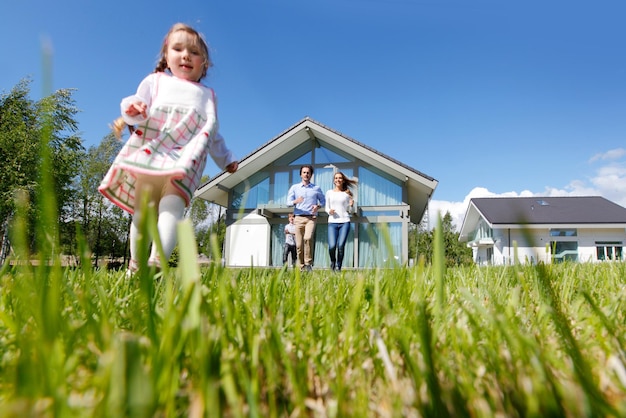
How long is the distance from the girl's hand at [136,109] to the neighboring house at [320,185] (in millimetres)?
11208

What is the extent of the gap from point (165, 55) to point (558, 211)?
29874 millimetres

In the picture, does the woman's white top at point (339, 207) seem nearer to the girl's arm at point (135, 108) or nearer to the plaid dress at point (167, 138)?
the plaid dress at point (167, 138)

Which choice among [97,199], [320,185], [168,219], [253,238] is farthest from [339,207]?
[97,199]

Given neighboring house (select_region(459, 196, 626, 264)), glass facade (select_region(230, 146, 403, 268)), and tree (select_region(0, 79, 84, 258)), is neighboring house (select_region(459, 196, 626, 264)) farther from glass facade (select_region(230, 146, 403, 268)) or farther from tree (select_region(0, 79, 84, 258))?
tree (select_region(0, 79, 84, 258))

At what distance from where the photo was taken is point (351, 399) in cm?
51

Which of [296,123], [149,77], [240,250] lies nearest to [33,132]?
[240,250]

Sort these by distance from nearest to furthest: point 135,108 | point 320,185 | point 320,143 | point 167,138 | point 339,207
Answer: point 135,108 → point 167,138 → point 339,207 → point 320,185 → point 320,143

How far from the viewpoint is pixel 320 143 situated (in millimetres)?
15227

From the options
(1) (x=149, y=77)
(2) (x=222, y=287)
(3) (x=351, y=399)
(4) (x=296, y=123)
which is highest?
(4) (x=296, y=123)

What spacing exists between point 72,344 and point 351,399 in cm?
45

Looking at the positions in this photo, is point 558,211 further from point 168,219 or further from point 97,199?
point 97,199

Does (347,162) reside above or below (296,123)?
below

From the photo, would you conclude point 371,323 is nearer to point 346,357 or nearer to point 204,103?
point 346,357

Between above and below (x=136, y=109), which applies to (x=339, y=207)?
above
